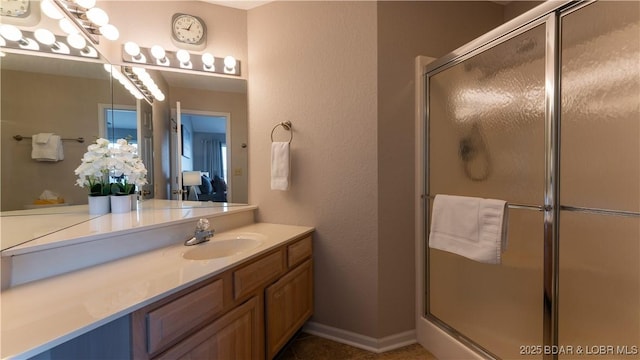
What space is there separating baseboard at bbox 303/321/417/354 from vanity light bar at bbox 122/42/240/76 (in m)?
1.98

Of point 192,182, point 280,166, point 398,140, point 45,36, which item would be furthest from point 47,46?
point 398,140

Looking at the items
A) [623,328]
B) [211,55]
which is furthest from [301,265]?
[623,328]

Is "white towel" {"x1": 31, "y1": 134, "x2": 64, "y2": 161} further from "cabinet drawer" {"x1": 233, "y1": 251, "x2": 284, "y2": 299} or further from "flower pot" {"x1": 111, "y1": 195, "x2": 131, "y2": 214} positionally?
"cabinet drawer" {"x1": 233, "y1": 251, "x2": 284, "y2": 299}

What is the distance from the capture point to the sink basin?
4.72 feet

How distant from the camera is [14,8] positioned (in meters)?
1.26

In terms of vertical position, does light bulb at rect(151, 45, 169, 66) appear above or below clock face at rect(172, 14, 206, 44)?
below

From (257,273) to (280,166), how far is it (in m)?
0.79

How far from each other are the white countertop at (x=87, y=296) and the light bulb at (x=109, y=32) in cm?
139

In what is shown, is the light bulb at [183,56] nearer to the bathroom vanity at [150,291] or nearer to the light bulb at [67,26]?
the light bulb at [67,26]

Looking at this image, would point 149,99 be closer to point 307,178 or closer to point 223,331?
point 307,178

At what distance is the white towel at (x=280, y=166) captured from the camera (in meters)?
1.86

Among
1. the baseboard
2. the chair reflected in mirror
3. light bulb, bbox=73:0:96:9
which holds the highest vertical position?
light bulb, bbox=73:0:96:9

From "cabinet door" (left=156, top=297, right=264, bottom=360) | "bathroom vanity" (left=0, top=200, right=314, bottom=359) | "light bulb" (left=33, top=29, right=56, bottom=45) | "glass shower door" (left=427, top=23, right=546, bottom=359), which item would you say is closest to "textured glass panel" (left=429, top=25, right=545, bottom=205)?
"glass shower door" (left=427, top=23, right=546, bottom=359)

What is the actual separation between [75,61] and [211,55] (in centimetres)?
79
